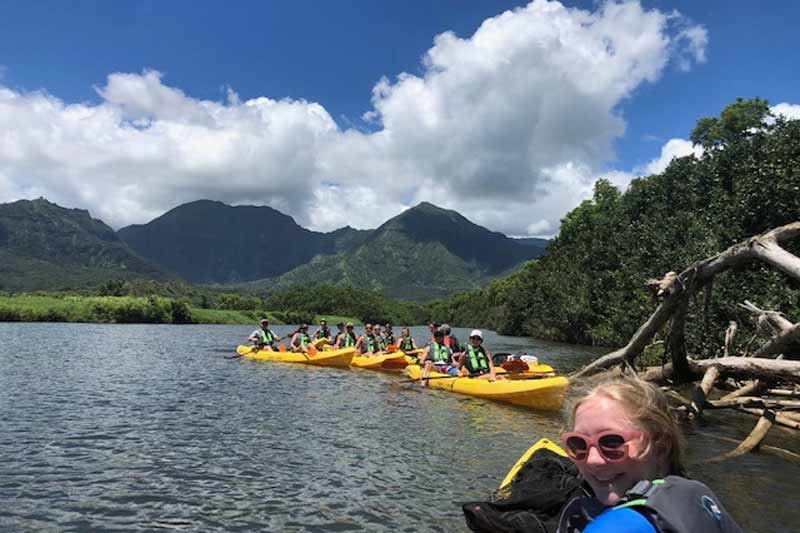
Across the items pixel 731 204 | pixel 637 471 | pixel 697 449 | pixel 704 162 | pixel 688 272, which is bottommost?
pixel 697 449

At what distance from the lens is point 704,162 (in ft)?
151

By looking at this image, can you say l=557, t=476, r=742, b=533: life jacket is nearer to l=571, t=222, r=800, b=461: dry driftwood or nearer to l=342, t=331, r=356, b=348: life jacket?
l=571, t=222, r=800, b=461: dry driftwood

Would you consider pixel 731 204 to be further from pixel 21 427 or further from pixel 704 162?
pixel 21 427

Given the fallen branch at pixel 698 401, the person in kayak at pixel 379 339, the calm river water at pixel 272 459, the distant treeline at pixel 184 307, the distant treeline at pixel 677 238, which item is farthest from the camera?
the distant treeline at pixel 184 307

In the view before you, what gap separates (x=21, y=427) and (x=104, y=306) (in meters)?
74.2

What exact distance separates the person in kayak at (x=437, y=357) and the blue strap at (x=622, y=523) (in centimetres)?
1770

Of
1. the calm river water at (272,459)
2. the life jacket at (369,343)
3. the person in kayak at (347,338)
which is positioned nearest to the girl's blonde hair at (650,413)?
the calm river water at (272,459)

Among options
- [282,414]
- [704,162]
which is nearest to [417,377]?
[282,414]

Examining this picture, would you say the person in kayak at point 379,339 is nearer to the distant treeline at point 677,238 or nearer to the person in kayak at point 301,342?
the person in kayak at point 301,342

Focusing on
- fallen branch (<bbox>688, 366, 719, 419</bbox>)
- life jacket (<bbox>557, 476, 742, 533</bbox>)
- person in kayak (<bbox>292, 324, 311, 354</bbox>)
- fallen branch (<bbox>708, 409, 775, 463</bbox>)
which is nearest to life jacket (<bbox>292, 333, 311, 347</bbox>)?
person in kayak (<bbox>292, 324, 311, 354</bbox>)

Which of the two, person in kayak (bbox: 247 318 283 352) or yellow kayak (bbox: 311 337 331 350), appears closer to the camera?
person in kayak (bbox: 247 318 283 352)

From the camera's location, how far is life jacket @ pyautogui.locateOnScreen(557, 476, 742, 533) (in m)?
1.70

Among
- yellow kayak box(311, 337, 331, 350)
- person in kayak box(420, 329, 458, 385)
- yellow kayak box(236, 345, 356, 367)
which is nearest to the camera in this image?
person in kayak box(420, 329, 458, 385)

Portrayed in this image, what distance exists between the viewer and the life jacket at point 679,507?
5.56ft
